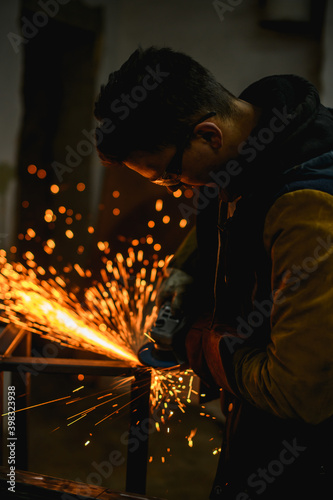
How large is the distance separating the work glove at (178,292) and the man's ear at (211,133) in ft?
2.48

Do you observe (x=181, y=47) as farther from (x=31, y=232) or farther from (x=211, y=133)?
(x=211, y=133)

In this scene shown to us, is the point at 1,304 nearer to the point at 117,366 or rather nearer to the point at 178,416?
the point at 117,366

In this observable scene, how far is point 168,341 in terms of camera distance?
1.63 meters

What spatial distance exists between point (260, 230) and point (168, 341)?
718mm

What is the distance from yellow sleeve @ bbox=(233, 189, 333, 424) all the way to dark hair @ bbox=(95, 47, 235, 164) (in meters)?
0.38

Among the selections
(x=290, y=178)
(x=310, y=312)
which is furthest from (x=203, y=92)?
(x=310, y=312)

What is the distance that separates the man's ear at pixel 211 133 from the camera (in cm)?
116

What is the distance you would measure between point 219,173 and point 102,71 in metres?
2.48

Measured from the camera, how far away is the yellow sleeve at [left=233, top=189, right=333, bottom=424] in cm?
94

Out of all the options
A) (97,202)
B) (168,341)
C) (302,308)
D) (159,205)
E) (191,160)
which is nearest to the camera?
(302,308)

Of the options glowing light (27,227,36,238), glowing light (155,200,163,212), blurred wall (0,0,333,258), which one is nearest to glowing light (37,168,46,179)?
blurred wall (0,0,333,258)

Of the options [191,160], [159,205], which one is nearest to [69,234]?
[159,205]

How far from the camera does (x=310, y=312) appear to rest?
94 cm

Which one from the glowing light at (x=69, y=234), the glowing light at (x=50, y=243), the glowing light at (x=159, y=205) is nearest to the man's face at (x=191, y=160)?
the glowing light at (x=159, y=205)
